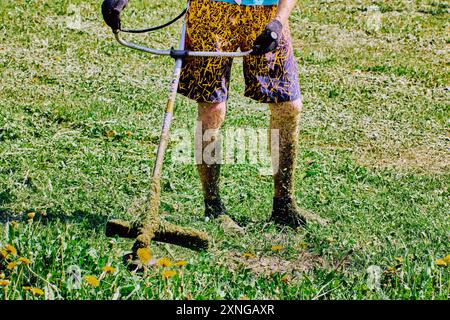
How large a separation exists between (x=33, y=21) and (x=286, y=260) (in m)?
5.39

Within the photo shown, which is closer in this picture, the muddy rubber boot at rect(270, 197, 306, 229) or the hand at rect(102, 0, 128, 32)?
the hand at rect(102, 0, 128, 32)

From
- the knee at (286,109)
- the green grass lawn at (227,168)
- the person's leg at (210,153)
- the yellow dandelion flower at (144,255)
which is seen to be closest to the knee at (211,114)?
the person's leg at (210,153)

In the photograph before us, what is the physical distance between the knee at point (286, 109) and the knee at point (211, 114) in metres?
0.25

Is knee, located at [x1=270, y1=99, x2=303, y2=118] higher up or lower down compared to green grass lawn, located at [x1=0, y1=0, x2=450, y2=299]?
higher up

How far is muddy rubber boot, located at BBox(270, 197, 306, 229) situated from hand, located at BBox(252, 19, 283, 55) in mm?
949

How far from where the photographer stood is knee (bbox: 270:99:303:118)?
3.91m

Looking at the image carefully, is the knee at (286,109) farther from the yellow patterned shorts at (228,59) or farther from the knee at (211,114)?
the knee at (211,114)

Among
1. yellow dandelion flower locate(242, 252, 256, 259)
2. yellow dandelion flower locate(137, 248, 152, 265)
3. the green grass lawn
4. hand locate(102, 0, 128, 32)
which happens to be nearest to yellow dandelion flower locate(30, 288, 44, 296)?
the green grass lawn

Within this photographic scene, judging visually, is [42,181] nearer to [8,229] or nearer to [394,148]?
[8,229]

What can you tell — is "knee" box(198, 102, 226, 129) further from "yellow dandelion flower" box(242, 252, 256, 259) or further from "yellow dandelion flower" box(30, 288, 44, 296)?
"yellow dandelion flower" box(30, 288, 44, 296)

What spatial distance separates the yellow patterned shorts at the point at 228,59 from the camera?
378cm

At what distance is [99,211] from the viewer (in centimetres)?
402

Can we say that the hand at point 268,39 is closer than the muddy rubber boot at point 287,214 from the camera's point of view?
Yes
